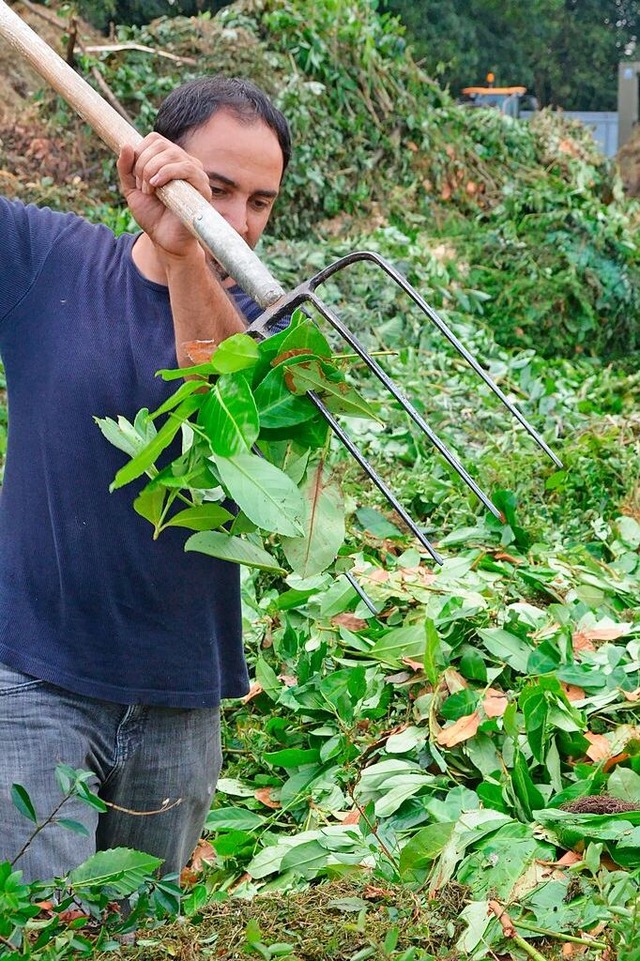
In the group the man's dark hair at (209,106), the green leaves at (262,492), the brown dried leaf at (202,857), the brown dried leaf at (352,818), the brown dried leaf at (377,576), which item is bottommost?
the brown dried leaf at (202,857)

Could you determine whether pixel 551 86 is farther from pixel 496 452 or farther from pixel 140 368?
pixel 140 368

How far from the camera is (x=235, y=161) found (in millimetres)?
1761

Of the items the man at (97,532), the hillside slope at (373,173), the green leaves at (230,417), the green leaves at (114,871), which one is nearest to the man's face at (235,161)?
the man at (97,532)

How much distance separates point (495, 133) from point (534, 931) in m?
7.60

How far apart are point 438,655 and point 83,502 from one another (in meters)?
0.98

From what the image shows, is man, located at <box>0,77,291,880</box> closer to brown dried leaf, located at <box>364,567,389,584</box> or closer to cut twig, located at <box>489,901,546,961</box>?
cut twig, located at <box>489,901,546,961</box>

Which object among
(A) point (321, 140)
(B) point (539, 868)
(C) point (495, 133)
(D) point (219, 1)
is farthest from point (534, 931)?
(D) point (219, 1)

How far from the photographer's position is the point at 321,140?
708 centimetres

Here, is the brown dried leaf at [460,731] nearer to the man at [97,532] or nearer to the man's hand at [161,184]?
the man at [97,532]

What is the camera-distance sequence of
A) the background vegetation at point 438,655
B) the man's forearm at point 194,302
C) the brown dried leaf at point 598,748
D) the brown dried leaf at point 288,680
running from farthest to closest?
the brown dried leaf at point 288,680 < the brown dried leaf at point 598,748 < the man's forearm at point 194,302 < the background vegetation at point 438,655

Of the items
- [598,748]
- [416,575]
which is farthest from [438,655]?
[416,575]

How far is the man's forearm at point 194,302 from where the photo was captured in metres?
1.59

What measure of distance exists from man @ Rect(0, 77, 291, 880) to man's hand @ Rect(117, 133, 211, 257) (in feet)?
0.11

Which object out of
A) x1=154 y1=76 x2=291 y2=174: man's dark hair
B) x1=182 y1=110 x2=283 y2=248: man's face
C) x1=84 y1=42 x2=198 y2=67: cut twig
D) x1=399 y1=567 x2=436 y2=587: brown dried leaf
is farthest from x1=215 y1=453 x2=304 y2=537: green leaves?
x1=84 y1=42 x2=198 y2=67: cut twig
